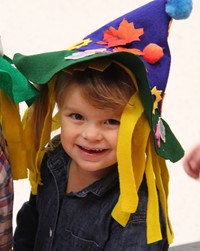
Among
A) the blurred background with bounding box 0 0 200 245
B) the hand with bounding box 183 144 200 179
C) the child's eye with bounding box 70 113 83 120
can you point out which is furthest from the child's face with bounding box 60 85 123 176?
the blurred background with bounding box 0 0 200 245

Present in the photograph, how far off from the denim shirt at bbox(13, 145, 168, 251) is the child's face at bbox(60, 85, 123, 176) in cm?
7

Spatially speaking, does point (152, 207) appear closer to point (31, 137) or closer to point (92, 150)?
point (92, 150)

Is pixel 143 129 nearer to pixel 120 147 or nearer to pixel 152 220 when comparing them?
pixel 120 147

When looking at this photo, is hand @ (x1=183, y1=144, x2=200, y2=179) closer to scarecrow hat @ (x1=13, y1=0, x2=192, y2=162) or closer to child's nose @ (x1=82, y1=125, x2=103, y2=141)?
scarecrow hat @ (x1=13, y1=0, x2=192, y2=162)

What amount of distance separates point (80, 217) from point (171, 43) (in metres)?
0.98

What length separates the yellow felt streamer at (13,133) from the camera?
2.34 ft

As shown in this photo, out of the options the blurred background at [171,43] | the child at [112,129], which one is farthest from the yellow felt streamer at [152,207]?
the blurred background at [171,43]

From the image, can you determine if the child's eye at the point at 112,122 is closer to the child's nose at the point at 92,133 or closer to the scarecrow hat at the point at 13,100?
the child's nose at the point at 92,133

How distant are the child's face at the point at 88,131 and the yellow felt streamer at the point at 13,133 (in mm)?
76

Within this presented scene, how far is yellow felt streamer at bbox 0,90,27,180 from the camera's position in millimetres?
713

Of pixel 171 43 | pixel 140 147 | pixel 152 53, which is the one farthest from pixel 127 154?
pixel 171 43


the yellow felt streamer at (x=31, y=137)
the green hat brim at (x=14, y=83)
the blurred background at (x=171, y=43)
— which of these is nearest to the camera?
the green hat brim at (x=14, y=83)

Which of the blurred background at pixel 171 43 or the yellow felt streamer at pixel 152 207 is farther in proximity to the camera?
the blurred background at pixel 171 43

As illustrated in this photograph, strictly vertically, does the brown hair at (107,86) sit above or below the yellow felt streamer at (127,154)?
above
